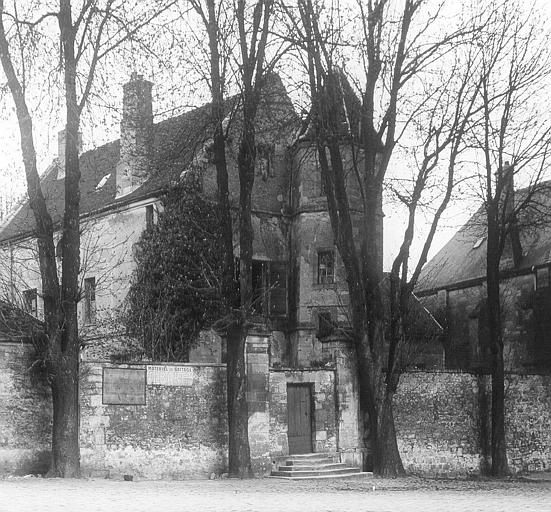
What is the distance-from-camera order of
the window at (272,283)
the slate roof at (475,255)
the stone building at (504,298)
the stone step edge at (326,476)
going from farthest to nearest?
1. the slate roof at (475,255)
2. the stone building at (504,298)
3. the window at (272,283)
4. the stone step edge at (326,476)

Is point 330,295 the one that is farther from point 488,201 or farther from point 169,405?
point 169,405

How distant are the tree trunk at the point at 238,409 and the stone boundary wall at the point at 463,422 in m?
5.64

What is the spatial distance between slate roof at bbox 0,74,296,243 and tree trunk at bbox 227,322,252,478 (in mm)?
4707

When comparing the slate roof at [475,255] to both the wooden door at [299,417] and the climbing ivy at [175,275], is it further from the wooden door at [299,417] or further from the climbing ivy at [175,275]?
the wooden door at [299,417]

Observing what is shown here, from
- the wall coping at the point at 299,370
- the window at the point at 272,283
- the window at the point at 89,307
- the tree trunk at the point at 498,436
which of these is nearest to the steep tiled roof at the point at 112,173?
the window at the point at 89,307

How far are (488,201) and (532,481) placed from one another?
26.8 feet

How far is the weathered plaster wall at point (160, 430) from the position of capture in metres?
21.2

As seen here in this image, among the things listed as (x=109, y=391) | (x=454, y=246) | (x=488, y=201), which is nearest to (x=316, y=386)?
(x=109, y=391)

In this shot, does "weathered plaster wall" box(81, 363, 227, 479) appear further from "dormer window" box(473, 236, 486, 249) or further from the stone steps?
"dormer window" box(473, 236, 486, 249)

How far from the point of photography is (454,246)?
5000 centimetres

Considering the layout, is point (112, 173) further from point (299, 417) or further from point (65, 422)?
point (65, 422)

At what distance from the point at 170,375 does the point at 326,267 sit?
499 inches

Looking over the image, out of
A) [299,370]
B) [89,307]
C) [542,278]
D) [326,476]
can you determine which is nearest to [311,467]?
[326,476]

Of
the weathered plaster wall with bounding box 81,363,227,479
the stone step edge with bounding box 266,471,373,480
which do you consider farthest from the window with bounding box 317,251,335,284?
the weathered plaster wall with bounding box 81,363,227,479
